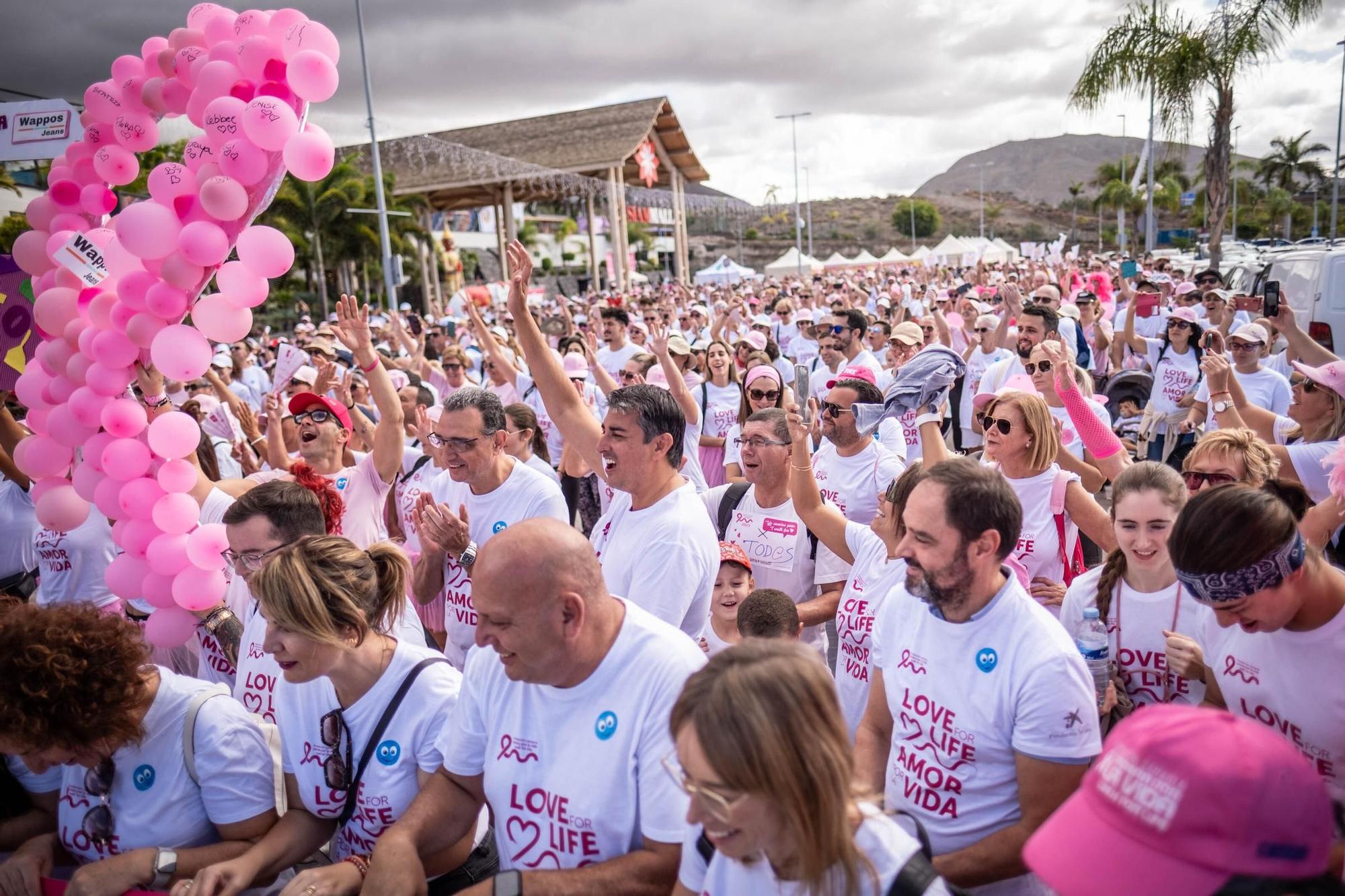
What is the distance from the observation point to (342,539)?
2812 millimetres

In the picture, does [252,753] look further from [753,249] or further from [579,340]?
[753,249]

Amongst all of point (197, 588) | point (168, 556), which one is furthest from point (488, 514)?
point (168, 556)

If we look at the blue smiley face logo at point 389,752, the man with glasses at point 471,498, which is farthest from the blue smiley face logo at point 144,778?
the man with glasses at point 471,498

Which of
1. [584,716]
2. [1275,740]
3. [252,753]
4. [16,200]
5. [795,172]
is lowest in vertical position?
[252,753]

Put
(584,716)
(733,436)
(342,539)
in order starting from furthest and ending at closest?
(733,436) → (342,539) → (584,716)

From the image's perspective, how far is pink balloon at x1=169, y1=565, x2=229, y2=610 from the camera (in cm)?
392

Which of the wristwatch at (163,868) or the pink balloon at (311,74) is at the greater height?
the pink balloon at (311,74)

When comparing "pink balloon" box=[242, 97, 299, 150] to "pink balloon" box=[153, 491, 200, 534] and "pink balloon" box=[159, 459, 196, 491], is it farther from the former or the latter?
"pink balloon" box=[153, 491, 200, 534]

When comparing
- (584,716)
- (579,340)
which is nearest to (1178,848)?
(584,716)

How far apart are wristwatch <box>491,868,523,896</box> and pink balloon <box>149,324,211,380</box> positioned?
2998mm

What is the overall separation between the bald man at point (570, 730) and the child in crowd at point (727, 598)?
1.36 metres

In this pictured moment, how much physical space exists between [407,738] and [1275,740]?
6.81ft

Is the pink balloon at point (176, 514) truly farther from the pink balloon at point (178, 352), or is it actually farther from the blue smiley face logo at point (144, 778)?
the blue smiley face logo at point (144, 778)

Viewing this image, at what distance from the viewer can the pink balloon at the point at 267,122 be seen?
4000 millimetres
